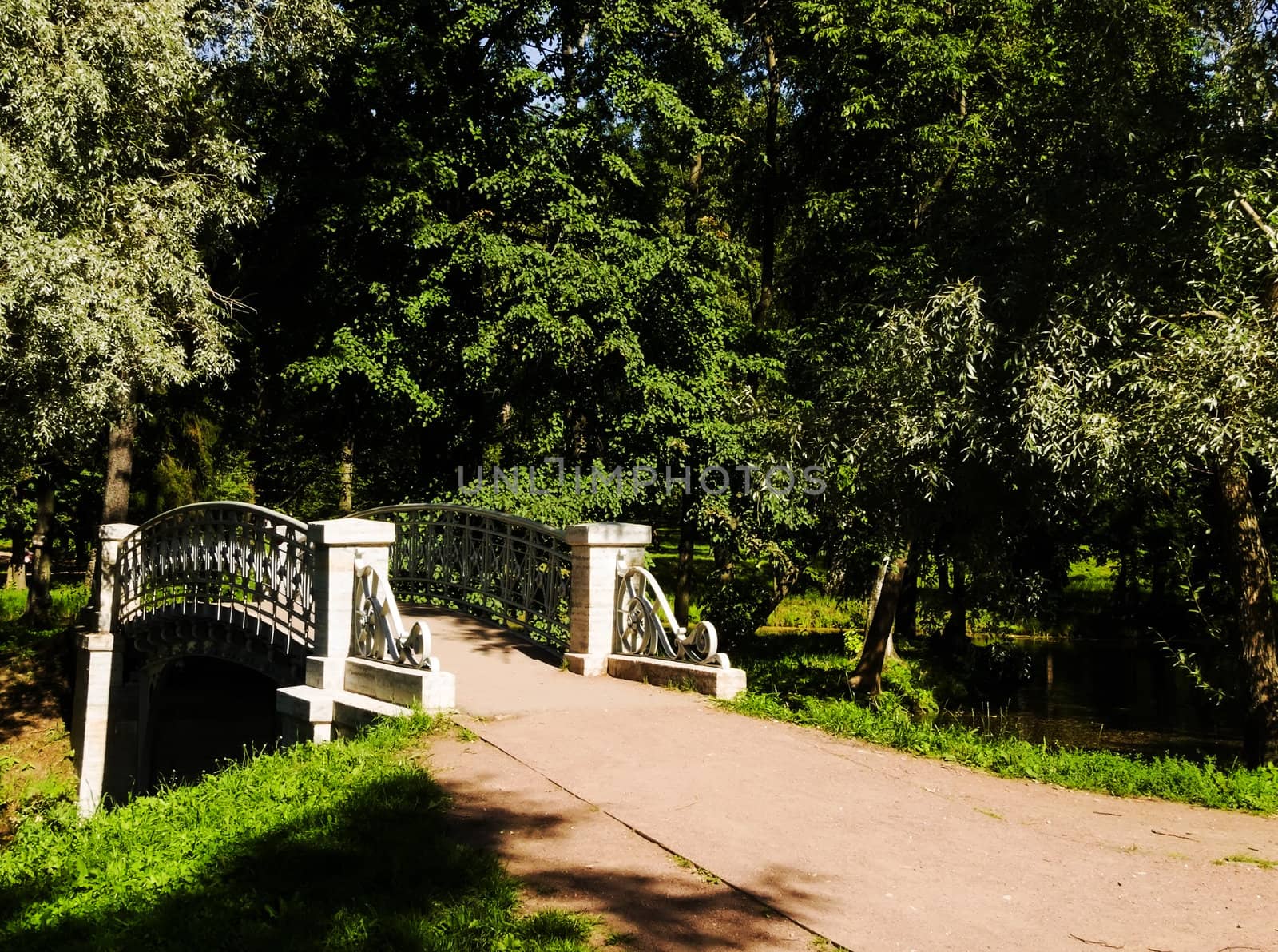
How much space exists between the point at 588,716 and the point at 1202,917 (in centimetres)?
452

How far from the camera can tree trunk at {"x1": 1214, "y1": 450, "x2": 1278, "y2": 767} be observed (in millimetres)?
11062

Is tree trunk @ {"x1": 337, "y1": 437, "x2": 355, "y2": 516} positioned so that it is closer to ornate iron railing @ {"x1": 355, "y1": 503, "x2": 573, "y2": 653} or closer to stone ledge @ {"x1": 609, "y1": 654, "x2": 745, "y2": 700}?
ornate iron railing @ {"x1": 355, "y1": 503, "x2": 573, "y2": 653}

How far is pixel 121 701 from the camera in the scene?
16078mm

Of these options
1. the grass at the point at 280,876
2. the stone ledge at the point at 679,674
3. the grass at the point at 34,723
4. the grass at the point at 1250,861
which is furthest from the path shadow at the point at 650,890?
the grass at the point at 34,723

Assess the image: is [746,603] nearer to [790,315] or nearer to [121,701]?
[790,315]

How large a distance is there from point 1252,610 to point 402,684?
778 cm

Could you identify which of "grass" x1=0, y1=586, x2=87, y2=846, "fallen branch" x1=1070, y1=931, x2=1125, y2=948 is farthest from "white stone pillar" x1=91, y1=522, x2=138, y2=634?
"fallen branch" x1=1070, y1=931, x2=1125, y2=948

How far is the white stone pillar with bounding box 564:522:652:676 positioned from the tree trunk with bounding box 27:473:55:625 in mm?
16956

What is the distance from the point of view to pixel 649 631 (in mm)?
10547

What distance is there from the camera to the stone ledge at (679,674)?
953 centimetres

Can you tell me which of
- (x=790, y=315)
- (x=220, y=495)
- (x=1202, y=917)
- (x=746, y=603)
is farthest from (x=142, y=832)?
(x=220, y=495)

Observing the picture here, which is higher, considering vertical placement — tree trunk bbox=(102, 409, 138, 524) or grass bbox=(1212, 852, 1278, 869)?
tree trunk bbox=(102, 409, 138, 524)

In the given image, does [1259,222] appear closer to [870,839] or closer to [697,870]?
[870,839]

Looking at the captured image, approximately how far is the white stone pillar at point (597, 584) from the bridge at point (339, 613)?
2 cm
